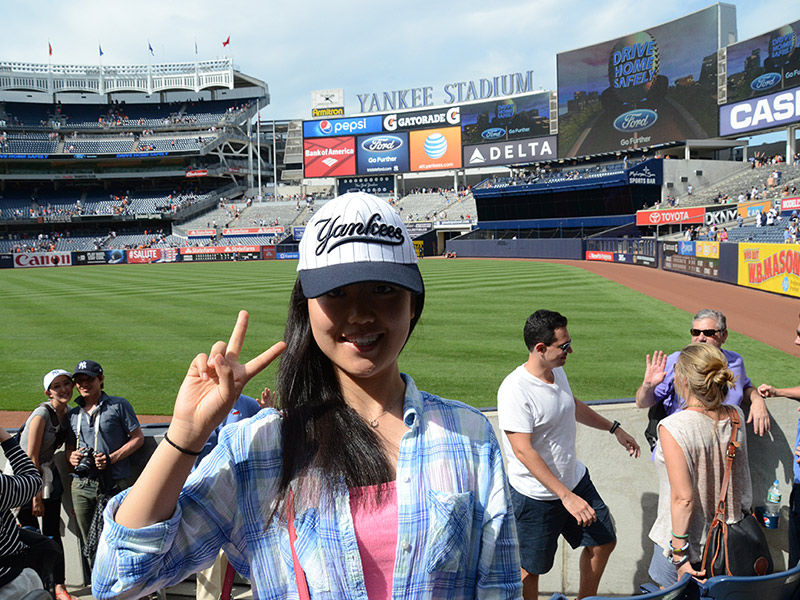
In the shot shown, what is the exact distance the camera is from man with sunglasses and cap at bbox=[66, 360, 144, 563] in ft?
14.8

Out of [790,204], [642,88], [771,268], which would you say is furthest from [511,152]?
[771,268]

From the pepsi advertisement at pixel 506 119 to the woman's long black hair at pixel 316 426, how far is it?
62.9 meters

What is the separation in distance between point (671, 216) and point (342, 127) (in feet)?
134

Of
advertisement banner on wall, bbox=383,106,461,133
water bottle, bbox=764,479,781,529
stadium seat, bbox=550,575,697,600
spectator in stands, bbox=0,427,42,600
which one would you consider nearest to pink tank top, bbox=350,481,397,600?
stadium seat, bbox=550,575,697,600

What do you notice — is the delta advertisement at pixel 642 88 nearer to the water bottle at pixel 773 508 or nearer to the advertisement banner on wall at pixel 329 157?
the advertisement banner on wall at pixel 329 157

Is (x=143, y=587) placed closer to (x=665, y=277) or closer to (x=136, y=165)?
(x=665, y=277)

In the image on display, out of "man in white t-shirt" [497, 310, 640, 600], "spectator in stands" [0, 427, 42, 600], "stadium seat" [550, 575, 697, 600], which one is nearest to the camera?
"stadium seat" [550, 575, 697, 600]

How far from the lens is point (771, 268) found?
1977cm

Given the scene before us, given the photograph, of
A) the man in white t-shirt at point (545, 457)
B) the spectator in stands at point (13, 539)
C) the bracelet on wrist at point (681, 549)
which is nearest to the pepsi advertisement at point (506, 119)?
the man in white t-shirt at point (545, 457)

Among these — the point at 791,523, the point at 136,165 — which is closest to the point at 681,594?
the point at 791,523

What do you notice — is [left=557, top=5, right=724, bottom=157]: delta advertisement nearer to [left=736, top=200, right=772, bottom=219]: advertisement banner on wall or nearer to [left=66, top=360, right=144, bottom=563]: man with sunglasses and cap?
[left=736, top=200, right=772, bottom=219]: advertisement banner on wall

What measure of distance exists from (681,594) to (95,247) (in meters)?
69.8

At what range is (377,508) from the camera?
1.60 m

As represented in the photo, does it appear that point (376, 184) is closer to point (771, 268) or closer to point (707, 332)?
point (771, 268)
